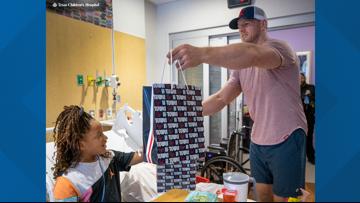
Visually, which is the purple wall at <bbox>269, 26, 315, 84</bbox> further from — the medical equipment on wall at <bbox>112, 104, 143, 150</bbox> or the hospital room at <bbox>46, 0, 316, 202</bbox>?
the medical equipment on wall at <bbox>112, 104, 143, 150</bbox>

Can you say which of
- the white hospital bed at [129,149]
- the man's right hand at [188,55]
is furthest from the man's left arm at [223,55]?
the white hospital bed at [129,149]

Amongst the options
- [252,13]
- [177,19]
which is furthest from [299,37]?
[177,19]

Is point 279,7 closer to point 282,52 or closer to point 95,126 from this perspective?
point 282,52

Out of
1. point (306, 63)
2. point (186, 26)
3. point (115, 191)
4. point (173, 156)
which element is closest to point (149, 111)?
point (173, 156)

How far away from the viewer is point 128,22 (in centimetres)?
82

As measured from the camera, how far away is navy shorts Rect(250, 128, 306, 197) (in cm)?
78

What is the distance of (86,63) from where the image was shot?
2.56 ft

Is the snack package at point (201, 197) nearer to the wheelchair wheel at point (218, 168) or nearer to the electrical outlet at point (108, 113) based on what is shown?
the wheelchair wheel at point (218, 168)

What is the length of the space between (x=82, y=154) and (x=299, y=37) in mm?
711

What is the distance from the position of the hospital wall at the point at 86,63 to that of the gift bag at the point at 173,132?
151mm

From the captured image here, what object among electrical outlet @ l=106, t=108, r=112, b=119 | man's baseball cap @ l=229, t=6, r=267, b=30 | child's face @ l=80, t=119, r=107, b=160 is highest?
man's baseball cap @ l=229, t=6, r=267, b=30

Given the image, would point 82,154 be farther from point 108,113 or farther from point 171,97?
point 171,97

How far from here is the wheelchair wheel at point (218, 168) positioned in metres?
0.86

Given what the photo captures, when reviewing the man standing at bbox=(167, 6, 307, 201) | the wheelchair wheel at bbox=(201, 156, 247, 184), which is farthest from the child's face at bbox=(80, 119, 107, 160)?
the man standing at bbox=(167, 6, 307, 201)
